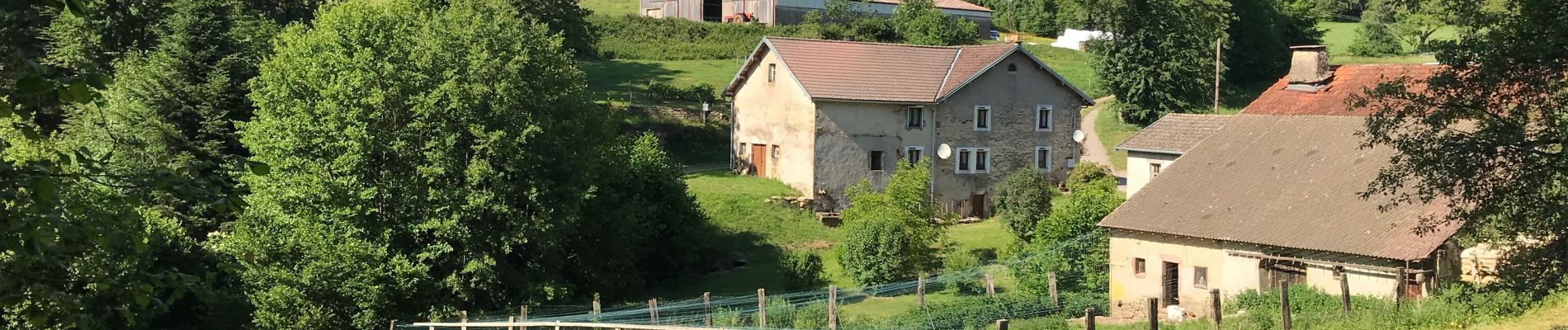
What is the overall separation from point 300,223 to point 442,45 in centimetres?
534

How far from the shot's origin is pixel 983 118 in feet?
162

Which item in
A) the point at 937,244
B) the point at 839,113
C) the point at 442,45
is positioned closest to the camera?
the point at 442,45

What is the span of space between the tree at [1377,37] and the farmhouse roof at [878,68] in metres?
41.3

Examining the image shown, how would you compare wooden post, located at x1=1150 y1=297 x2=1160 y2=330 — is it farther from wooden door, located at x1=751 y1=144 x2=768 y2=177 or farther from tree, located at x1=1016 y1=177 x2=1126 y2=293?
wooden door, located at x1=751 y1=144 x2=768 y2=177

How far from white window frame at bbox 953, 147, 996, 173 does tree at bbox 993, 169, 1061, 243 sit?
12.8 feet

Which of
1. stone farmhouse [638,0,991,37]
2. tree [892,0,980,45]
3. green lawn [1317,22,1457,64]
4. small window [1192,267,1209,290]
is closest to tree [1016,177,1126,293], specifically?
small window [1192,267,1209,290]

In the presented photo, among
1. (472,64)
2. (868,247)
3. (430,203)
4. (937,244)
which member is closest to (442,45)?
(472,64)

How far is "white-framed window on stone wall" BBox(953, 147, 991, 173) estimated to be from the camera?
4888cm

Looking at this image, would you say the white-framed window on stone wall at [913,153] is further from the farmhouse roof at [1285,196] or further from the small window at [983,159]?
the farmhouse roof at [1285,196]

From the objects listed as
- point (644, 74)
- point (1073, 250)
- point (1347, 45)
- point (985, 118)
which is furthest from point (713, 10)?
point (1073, 250)

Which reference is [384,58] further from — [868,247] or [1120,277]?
[1120,277]

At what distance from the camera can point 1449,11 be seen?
17500 millimetres

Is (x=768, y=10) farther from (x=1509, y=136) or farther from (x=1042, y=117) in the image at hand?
(x=1509, y=136)

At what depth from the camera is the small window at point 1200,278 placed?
29906mm
